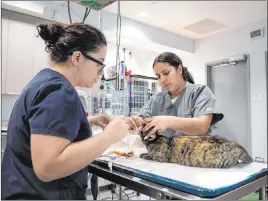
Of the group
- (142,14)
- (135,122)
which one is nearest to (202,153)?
(135,122)

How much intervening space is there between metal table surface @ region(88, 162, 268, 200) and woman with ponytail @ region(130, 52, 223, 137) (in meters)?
0.25

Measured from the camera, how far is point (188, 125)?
1188 mm

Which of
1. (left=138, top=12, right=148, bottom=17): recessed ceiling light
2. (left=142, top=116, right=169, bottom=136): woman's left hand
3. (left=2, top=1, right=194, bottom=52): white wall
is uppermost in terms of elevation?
(left=138, top=12, right=148, bottom=17): recessed ceiling light

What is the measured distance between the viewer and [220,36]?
403cm

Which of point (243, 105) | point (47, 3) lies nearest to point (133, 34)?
point (47, 3)

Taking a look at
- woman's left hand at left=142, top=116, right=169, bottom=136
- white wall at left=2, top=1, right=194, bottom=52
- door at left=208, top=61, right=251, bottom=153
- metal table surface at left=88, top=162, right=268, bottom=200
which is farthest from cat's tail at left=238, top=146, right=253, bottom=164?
door at left=208, top=61, right=251, bottom=153

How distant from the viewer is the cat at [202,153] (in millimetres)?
954

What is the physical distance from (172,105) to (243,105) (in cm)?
276

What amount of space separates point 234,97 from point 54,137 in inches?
153

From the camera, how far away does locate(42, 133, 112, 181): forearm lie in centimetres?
60

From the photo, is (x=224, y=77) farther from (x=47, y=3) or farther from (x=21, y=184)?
(x=21, y=184)

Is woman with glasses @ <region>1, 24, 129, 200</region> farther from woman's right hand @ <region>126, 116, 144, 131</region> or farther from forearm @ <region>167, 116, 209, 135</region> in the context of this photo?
forearm @ <region>167, 116, 209, 135</region>

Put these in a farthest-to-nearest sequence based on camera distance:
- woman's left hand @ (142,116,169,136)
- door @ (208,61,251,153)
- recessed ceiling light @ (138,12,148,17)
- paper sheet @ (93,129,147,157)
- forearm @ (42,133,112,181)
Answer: door @ (208,61,251,153) < recessed ceiling light @ (138,12,148,17) < paper sheet @ (93,129,147,157) < woman's left hand @ (142,116,169,136) < forearm @ (42,133,112,181)

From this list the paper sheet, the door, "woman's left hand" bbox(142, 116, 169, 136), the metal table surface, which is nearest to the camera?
the metal table surface
